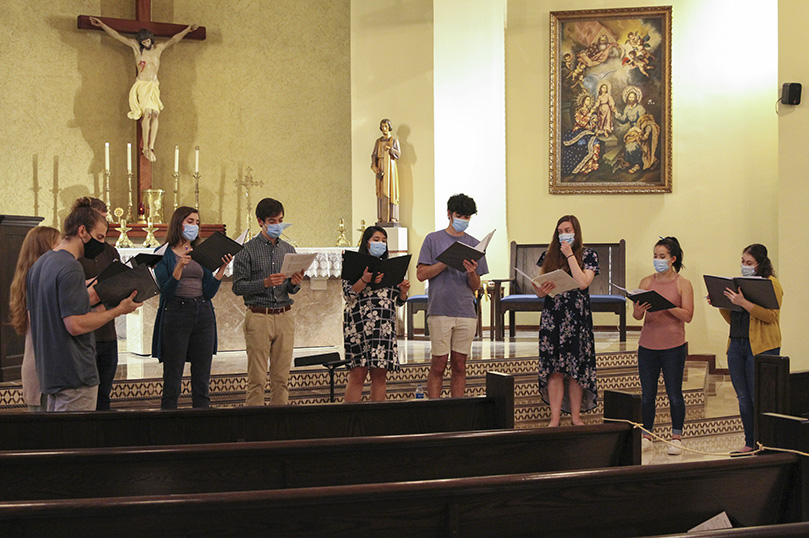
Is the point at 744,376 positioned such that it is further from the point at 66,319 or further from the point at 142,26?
the point at 142,26

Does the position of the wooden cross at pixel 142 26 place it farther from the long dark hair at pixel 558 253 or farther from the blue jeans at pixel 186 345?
the long dark hair at pixel 558 253

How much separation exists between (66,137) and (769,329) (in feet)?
23.6

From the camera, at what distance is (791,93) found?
6.84 meters

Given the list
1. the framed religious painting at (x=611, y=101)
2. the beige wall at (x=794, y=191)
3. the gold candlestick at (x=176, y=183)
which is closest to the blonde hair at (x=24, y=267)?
the gold candlestick at (x=176, y=183)

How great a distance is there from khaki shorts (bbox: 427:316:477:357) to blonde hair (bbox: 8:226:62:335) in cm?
218

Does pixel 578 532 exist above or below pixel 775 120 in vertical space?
below

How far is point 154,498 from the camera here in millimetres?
1605

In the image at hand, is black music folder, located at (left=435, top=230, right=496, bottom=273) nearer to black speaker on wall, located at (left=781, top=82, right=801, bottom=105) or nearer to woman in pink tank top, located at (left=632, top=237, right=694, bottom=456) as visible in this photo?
woman in pink tank top, located at (left=632, top=237, right=694, bottom=456)

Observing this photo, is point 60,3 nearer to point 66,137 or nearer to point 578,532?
point 66,137

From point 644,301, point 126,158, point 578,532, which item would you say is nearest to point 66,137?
point 126,158

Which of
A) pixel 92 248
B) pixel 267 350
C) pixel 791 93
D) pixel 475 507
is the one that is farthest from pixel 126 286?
pixel 791 93

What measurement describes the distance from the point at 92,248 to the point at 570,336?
9.30 feet

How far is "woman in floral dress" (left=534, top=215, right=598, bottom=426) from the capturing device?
5012 millimetres

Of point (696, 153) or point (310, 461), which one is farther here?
point (696, 153)
